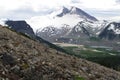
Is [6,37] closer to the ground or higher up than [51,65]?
higher up

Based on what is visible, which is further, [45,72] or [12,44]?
[12,44]

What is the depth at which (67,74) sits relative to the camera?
30.4 m

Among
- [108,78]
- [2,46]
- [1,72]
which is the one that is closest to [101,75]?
[108,78]

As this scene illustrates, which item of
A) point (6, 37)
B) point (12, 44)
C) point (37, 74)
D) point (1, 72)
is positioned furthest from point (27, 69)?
point (6, 37)

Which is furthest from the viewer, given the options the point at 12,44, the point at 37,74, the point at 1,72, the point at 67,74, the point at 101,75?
the point at 101,75

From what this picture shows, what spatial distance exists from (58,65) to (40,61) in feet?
6.31

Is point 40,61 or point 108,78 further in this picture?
point 108,78

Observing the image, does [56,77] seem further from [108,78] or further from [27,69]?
[108,78]

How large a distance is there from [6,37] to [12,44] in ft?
8.43

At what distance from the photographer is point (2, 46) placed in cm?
3105

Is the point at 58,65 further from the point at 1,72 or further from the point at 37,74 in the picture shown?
the point at 1,72

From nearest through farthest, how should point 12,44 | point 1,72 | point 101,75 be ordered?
1. point 1,72
2. point 12,44
3. point 101,75

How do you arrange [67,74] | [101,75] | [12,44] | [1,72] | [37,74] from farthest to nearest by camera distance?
[101,75] → [12,44] → [67,74] → [37,74] → [1,72]

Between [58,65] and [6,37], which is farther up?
[6,37]
